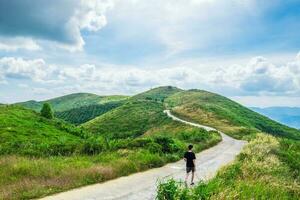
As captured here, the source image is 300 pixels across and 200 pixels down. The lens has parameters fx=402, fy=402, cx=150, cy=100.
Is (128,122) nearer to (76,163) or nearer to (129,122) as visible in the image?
(129,122)

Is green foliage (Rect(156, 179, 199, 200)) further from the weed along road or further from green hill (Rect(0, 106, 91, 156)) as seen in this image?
green hill (Rect(0, 106, 91, 156))

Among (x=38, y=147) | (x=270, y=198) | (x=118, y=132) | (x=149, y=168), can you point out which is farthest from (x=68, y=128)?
(x=270, y=198)

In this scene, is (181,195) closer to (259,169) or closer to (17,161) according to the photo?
(259,169)

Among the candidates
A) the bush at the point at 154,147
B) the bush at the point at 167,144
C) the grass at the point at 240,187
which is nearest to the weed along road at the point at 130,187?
the grass at the point at 240,187

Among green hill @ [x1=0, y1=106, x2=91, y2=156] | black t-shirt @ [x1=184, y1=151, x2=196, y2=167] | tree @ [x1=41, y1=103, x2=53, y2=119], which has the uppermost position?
tree @ [x1=41, y1=103, x2=53, y2=119]

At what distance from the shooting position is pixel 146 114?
125000 mm

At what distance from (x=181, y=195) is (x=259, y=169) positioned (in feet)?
31.0

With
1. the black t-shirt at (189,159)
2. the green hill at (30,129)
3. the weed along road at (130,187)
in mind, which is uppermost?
the green hill at (30,129)

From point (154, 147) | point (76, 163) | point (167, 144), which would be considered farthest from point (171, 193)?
point (167, 144)

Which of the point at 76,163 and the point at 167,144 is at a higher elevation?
the point at 167,144

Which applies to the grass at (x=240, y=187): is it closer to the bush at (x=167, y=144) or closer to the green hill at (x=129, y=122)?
the bush at (x=167, y=144)

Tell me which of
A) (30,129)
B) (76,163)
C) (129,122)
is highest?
(129,122)

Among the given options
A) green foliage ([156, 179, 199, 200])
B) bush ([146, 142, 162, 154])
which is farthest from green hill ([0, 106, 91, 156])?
green foliage ([156, 179, 199, 200])

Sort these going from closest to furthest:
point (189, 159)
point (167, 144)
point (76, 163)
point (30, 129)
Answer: point (189, 159) → point (76, 163) → point (167, 144) → point (30, 129)
